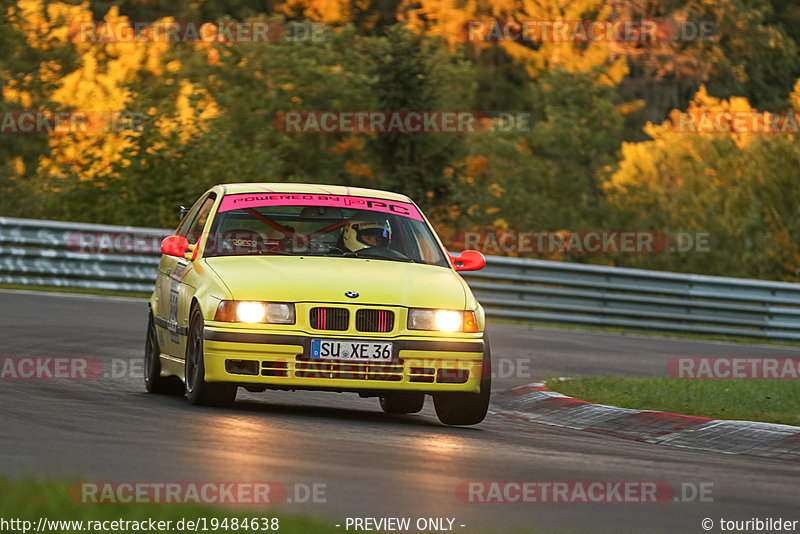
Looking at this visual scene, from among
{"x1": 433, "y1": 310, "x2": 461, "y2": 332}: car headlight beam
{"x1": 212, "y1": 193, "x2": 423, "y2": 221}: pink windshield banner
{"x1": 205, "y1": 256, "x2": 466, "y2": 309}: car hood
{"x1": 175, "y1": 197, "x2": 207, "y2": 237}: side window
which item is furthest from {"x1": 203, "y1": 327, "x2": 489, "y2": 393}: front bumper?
{"x1": 175, "y1": 197, "x2": 207, "y2": 237}: side window

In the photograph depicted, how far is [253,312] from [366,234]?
1.60 metres

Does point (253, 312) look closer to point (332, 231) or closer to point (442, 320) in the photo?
point (442, 320)

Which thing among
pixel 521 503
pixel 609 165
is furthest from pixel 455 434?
pixel 609 165

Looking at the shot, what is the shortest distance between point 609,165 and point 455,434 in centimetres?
3410

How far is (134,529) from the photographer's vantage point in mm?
5680

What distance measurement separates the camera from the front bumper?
9805mm

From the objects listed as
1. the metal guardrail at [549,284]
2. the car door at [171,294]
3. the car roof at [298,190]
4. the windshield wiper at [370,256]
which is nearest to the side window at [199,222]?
the car door at [171,294]

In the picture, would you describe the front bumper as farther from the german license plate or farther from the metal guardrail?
the metal guardrail

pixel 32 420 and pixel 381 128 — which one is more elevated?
pixel 381 128

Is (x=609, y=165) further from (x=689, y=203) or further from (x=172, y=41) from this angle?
(x=172, y=41)

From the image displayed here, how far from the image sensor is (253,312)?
992cm

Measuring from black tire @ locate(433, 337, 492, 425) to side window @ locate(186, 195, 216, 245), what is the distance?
2.36 m

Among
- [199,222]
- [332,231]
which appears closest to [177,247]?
[199,222]

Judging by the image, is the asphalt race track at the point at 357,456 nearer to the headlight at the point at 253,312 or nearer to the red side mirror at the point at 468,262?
the headlight at the point at 253,312
